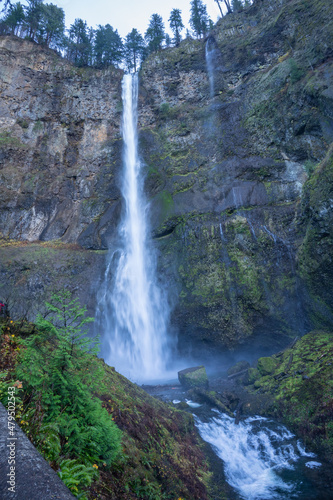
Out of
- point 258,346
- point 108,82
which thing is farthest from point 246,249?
point 108,82

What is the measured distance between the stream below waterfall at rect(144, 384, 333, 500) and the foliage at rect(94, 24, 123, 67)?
4082 cm

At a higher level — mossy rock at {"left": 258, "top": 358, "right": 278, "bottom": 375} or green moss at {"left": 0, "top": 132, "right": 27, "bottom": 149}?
green moss at {"left": 0, "top": 132, "right": 27, "bottom": 149}

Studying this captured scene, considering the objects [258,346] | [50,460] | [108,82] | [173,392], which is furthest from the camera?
[108,82]

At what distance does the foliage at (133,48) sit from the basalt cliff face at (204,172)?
30.9 ft

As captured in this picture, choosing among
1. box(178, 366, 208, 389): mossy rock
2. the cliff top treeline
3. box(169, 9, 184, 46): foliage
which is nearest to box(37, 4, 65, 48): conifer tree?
the cliff top treeline

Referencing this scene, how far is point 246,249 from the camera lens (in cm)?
1798

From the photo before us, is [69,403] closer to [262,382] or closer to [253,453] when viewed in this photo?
[253,453]

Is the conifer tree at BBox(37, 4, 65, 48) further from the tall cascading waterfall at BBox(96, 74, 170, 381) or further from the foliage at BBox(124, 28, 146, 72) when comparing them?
the tall cascading waterfall at BBox(96, 74, 170, 381)

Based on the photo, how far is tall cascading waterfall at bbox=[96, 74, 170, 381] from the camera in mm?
19203

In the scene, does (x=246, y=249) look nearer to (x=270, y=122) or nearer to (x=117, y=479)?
(x=270, y=122)

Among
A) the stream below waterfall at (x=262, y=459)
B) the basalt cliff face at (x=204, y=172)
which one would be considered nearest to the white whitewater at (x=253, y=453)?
the stream below waterfall at (x=262, y=459)

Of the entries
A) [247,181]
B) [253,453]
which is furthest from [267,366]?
[247,181]

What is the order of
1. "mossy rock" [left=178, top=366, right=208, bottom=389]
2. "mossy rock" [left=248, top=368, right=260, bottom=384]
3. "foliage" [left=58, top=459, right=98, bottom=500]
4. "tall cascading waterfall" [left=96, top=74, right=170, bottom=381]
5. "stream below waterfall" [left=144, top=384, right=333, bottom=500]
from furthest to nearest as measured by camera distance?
"tall cascading waterfall" [left=96, top=74, right=170, bottom=381] < "mossy rock" [left=178, top=366, right=208, bottom=389] < "mossy rock" [left=248, top=368, right=260, bottom=384] < "stream below waterfall" [left=144, top=384, right=333, bottom=500] < "foliage" [left=58, top=459, right=98, bottom=500]

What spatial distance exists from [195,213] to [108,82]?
2307 cm
